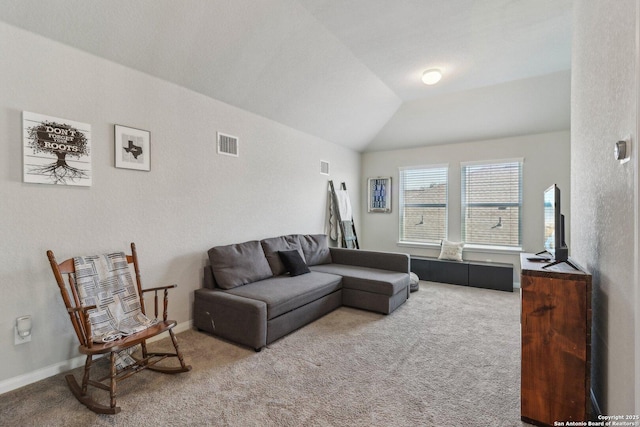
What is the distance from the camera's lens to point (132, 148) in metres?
2.70

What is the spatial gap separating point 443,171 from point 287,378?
15.6ft

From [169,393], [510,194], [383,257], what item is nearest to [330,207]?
[383,257]

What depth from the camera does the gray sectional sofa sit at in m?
2.74

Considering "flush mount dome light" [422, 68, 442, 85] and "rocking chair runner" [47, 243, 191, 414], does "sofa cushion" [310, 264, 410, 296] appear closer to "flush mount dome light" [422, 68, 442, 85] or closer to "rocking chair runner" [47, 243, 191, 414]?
"rocking chair runner" [47, 243, 191, 414]

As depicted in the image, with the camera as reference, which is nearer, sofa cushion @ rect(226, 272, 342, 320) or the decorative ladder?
sofa cushion @ rect(226, 272, 342, 320)

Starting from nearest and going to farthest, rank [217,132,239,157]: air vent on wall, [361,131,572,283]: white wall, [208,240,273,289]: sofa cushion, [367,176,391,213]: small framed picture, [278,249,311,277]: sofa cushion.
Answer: [208,240,273,289]: sofa cushion < [217,132,239,157]: air vent on wall < [278,249,311,277]: sofa cushion < [361,131,572,283]: white wall < [367,176,391,213]: small framed picture

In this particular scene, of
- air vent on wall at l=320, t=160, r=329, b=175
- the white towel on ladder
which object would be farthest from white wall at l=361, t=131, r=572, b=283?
air vent on wall at l=320, t=160, r=329, b=175

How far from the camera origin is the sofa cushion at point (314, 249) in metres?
4.41

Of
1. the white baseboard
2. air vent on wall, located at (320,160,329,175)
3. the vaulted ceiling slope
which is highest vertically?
Result: the vaulted ceiling slope

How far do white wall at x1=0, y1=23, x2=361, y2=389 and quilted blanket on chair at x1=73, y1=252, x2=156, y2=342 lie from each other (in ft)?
0.86

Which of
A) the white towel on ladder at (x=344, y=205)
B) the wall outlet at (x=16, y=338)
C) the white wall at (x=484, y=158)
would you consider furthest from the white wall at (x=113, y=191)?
the white wall at (x=484, y=158)

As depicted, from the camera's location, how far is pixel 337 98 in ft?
14.2

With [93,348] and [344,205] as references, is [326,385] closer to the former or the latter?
[93,348]

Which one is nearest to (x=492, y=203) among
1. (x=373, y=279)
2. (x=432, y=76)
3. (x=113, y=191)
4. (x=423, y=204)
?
(x=423, y=204)
